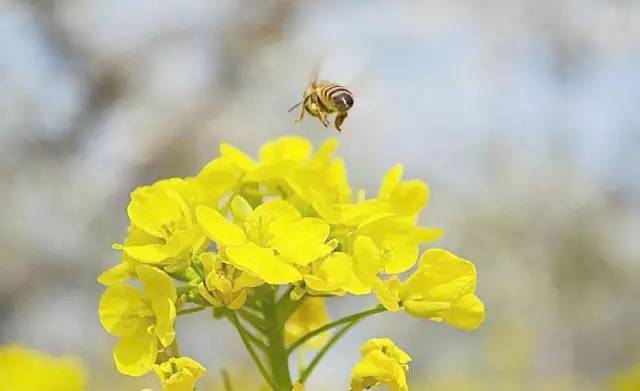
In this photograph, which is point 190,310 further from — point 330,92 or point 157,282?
point 330,92

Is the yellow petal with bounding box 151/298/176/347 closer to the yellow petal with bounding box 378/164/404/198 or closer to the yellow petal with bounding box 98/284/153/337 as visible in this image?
the yellow petal with bounding box 98/284/153/337

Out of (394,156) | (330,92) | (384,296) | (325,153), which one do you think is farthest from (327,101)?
(394,156)

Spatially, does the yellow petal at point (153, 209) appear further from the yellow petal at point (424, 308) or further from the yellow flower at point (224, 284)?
the yellow petal at point (424, 308)

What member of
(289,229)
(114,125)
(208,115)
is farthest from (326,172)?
(208,115)

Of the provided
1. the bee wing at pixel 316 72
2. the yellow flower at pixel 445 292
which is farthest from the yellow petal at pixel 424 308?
the bee wing at pixel 316 72

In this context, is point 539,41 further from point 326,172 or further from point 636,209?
point 326,172

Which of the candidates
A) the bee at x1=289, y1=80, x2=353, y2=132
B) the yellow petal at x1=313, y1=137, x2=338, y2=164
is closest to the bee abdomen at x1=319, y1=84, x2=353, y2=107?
the bee at x1=289, y1=80, x2=353, y2=132
